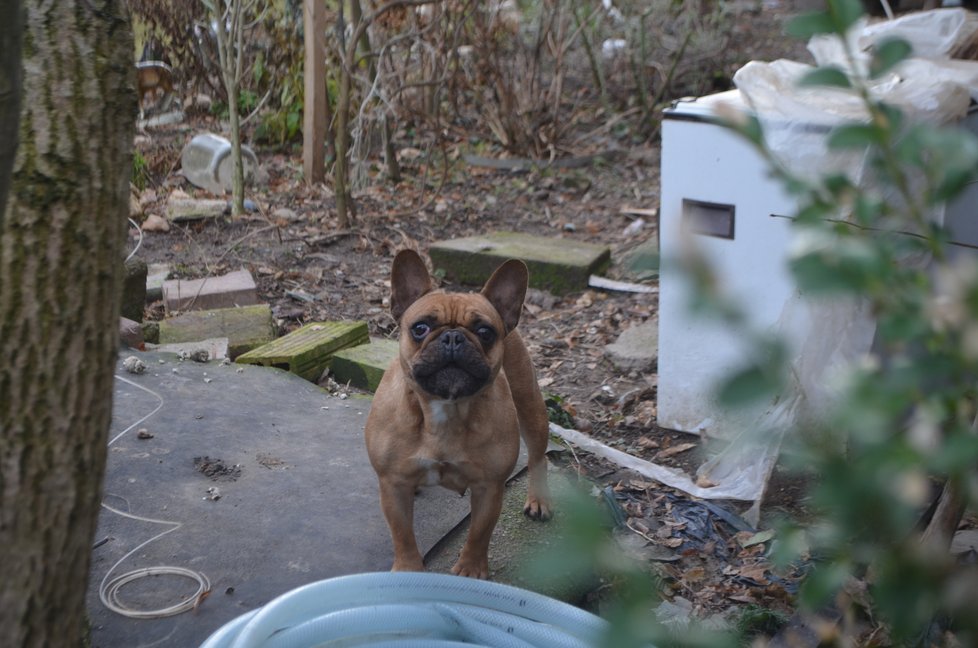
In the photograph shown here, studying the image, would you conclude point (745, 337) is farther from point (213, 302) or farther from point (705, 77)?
point (705, 77)

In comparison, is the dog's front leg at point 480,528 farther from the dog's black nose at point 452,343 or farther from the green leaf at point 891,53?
the green leaf at point 891,53

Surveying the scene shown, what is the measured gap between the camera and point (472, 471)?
3.69 metres

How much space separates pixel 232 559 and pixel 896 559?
127 inches

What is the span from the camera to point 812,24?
1.03 metres

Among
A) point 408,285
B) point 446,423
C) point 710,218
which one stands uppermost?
point 710,218

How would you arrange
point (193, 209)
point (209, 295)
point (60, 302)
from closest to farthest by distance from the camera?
point (60, 302)
point (209, 295)
point (193, 209)

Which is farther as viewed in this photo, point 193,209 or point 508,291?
point 193,209

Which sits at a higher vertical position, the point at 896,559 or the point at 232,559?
the point at 896,559

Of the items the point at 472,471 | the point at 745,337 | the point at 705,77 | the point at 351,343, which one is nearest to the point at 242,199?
the point at 351,343

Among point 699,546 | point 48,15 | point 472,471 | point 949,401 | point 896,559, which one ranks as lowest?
point 699,546

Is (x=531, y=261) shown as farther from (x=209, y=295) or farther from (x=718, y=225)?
(x=718, y=225)

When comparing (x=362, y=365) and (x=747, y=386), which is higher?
(x=747, y=386)

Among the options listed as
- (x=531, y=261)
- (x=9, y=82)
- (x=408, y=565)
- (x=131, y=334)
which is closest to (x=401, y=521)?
(x=408, y=565)

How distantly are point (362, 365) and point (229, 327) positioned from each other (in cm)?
104
